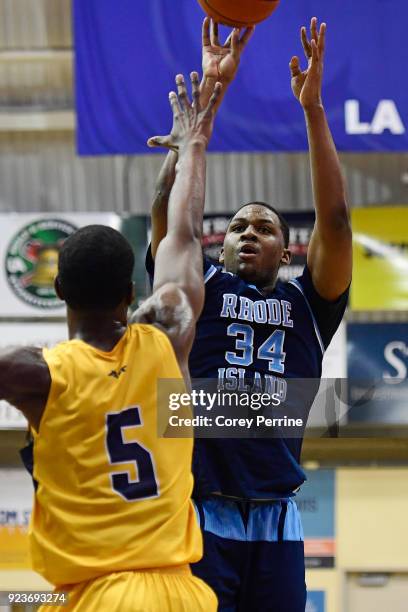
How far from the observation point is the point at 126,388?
308 centimetres

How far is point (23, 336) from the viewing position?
980 centimetres

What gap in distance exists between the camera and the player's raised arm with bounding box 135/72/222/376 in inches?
130

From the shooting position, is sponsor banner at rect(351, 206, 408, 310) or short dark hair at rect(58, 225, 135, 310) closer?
short dark hair at rect(58, 225, 135, 310)

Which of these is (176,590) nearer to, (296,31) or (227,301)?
(227,301)

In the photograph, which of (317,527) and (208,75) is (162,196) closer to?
(208,75)

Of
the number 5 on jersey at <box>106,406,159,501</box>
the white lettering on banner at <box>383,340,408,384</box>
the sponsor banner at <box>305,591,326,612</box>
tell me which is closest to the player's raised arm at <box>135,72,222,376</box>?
the number 5 on jersey at <box>106,406,159,501</box>

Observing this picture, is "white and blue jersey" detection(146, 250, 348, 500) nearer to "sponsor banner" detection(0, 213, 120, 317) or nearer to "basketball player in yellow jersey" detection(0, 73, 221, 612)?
"basketball player in yellow jersey" detection(0, 73, 221, 612)

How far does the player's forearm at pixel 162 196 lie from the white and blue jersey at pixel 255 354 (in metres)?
0.24

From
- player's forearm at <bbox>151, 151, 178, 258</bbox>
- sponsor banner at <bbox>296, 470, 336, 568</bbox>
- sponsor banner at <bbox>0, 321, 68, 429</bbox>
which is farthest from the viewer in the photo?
sponsor banner at <bbox>0, 321, 68, 429</bbox>

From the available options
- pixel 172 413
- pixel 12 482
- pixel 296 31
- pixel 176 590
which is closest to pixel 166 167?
pixel 172 413

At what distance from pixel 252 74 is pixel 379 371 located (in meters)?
2.96

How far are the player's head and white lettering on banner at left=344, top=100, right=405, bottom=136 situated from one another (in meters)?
4.11

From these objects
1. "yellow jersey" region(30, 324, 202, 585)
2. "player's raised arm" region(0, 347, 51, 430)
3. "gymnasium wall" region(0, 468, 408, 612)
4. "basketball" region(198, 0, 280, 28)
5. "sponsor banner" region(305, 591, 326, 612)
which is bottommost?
"sponsor banner" region(305, 591, 326, 612)

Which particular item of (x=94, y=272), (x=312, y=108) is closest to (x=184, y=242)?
(x=94, y=272)
